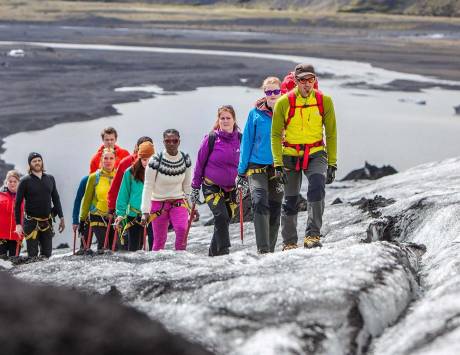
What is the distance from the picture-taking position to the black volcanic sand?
34.3 metres

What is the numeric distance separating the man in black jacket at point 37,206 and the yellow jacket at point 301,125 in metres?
2.86

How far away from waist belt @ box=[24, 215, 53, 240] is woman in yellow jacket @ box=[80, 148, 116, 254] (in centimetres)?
49

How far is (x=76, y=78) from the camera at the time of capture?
1750 inches

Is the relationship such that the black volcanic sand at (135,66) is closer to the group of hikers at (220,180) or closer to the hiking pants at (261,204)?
the group of hikers at (220,180)

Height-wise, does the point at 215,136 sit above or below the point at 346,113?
above

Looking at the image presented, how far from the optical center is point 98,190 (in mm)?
8992

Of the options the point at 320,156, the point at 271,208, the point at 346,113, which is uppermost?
the point at 320,156

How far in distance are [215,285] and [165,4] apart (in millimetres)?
169725

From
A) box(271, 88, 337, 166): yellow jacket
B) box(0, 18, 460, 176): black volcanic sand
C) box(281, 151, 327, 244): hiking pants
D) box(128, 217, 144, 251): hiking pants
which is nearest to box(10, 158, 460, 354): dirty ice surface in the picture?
box(281, 151, 327, 244): hiking pants

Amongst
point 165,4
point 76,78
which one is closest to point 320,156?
point 76,78

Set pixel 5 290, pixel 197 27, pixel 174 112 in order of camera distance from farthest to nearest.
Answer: pixel 197 27 < pixel 174 112 < pixel 5 290

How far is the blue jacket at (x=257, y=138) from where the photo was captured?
7.79 m

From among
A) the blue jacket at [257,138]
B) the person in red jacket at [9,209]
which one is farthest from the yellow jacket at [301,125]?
the person in red jacket at [9,209]

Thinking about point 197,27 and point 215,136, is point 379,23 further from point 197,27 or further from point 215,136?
point 215,136
